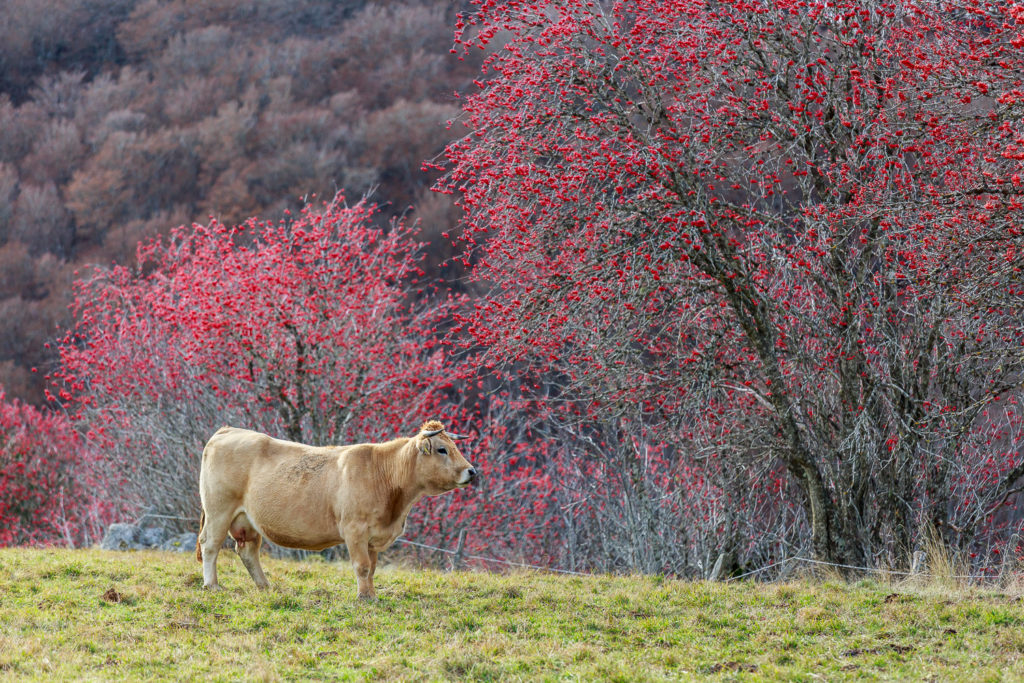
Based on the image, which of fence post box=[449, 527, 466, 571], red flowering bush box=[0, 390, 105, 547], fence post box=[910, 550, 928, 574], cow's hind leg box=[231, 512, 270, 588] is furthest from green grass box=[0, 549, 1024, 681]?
red flowering bush box=[0, 390, 105, 547]

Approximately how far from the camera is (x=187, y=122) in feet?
216

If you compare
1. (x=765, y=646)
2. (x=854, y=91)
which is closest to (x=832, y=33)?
(x=854, y=91)

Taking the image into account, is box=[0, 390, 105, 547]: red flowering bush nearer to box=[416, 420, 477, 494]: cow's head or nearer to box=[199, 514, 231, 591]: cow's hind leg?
box=[199, 514, 231, 591]: cow's hind leg

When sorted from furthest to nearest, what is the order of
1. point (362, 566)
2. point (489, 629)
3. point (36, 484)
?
point (36, 484) → point (362, 566) → point (489, 629)

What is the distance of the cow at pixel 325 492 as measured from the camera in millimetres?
8688

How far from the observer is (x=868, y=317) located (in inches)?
467

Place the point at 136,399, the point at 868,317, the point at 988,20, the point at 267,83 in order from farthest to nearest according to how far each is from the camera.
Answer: the point at 267,83 < the point at 136,399 < the point at 868,317 < the point at 988,20

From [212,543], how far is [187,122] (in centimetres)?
6181

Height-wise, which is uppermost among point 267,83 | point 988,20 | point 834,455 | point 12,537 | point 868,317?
point 267,83

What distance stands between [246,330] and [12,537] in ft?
39.4

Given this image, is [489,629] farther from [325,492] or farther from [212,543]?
[212,543]

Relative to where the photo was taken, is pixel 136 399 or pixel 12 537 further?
pixel 12 537

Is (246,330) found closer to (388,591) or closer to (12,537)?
(388,591)

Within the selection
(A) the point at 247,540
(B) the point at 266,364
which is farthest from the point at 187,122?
(A) the point at 247,540
